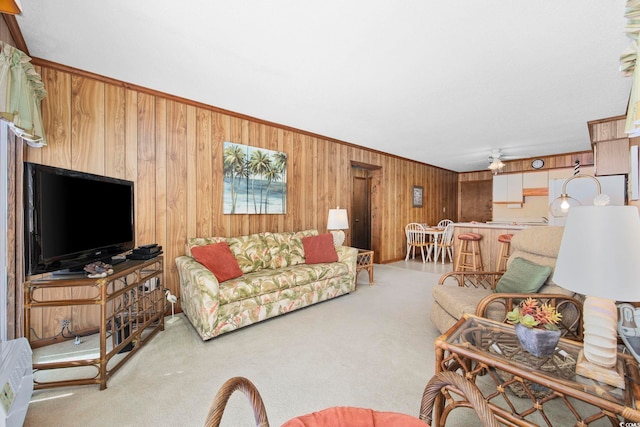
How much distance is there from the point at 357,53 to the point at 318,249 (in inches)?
93.6

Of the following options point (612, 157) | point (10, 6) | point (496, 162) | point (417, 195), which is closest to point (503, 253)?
point (612, 157)

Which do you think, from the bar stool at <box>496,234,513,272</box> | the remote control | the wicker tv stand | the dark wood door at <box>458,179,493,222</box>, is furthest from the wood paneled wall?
the dark wood door at <box>458,179,493,222</box>

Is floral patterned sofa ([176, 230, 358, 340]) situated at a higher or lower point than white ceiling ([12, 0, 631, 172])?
lower

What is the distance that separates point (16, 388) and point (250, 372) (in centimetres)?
120

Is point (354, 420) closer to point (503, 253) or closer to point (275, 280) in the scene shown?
point (275, 280)

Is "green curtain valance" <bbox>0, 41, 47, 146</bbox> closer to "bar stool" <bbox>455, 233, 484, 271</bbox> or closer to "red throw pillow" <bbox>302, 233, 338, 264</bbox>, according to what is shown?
"red throw pillow" <bbox>302, 233, 338, 264</bbox>

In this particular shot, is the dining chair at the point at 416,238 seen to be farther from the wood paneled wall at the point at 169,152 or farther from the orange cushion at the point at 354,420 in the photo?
the orange cushion at the point at 354,420

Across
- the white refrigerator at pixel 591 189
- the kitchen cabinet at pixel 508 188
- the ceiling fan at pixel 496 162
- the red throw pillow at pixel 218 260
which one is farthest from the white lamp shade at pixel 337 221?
the kitchen cabinet at pixel 508 188

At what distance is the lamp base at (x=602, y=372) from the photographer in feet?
3.27

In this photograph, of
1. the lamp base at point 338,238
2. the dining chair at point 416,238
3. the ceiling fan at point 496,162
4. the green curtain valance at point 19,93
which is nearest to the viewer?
the green curtain valance at point 19,93

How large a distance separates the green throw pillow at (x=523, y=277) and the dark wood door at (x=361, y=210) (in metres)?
3.93

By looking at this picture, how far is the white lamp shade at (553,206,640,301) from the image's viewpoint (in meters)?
0.94

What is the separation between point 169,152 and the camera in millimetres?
2861

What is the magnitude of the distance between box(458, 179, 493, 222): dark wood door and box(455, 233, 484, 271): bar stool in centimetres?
463
